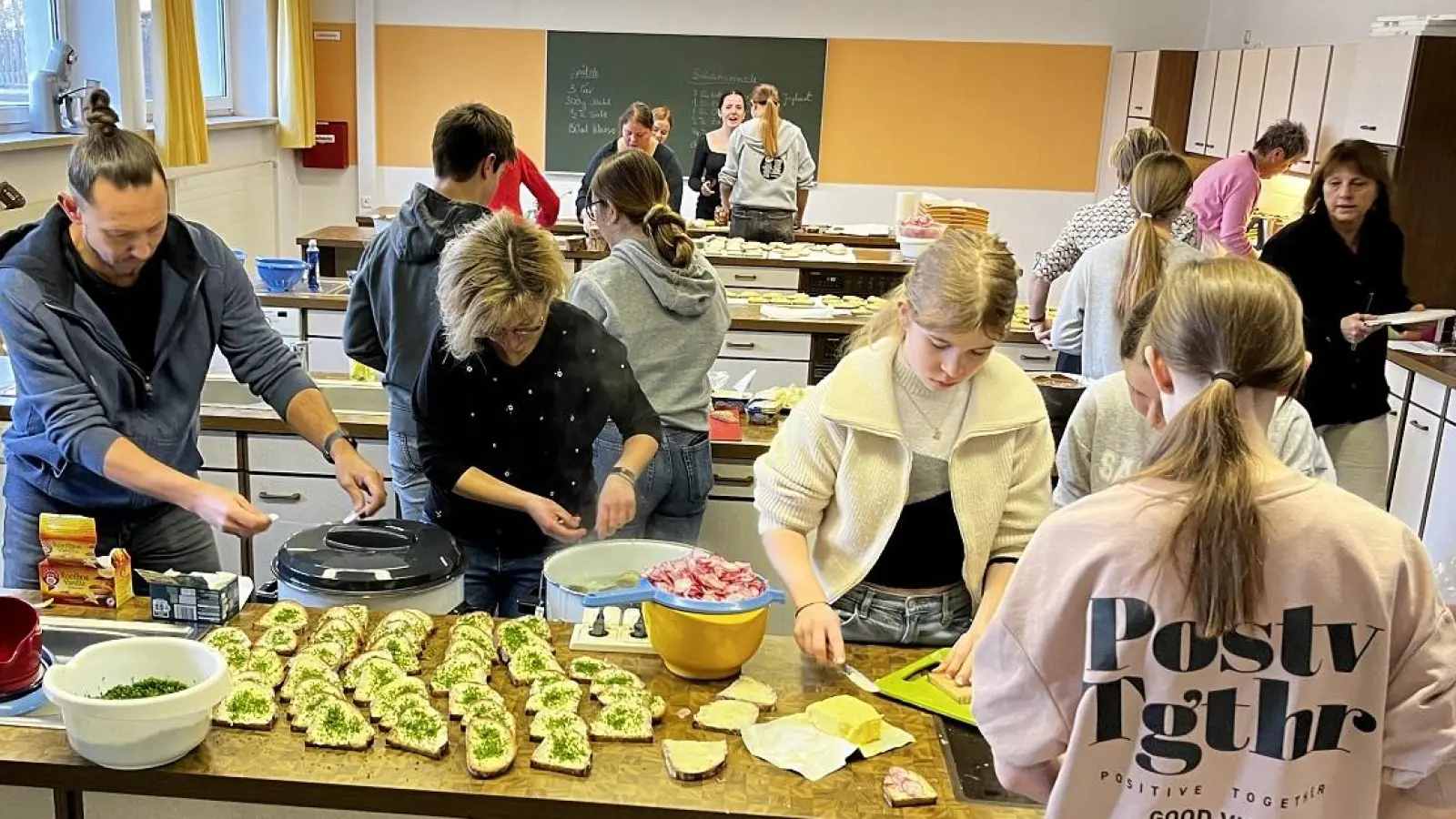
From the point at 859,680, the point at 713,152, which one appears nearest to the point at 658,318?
the point at 859,680

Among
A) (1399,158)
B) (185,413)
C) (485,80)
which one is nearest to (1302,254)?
(1399,158)

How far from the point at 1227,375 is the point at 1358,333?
8.79 feet

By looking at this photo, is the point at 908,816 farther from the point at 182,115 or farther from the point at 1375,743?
the point at 182,115

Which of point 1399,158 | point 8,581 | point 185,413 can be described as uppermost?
point 1399,158

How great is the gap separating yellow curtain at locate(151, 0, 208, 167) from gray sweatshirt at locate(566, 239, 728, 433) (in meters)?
4.25

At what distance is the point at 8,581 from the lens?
214cm

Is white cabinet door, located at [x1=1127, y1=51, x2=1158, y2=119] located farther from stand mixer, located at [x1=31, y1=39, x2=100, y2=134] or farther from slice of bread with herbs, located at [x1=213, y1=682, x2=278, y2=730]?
slice of bread with herbs, located at [x1=213, y1=682, x2=278, y2=730]

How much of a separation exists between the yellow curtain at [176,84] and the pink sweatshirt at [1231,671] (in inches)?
235

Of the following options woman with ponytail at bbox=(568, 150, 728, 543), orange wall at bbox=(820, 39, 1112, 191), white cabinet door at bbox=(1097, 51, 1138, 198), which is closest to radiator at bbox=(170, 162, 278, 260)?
orange wall at bbox=(820, 39, 1112, 191)

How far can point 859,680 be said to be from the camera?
172 centimetres

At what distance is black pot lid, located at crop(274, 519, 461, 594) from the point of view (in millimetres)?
1864

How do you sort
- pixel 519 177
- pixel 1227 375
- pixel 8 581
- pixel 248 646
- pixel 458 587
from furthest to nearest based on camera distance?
pixel 519 177 → pixel 8 581 → pixel 458 587 → pixel 248 646 → pixel 1227 375

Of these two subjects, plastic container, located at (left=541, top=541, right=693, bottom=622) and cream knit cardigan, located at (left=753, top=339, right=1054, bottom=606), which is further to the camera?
plastic container, located at (left=541, top=541, right=693, bottom=622)

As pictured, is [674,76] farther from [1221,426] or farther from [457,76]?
[1221,426]
